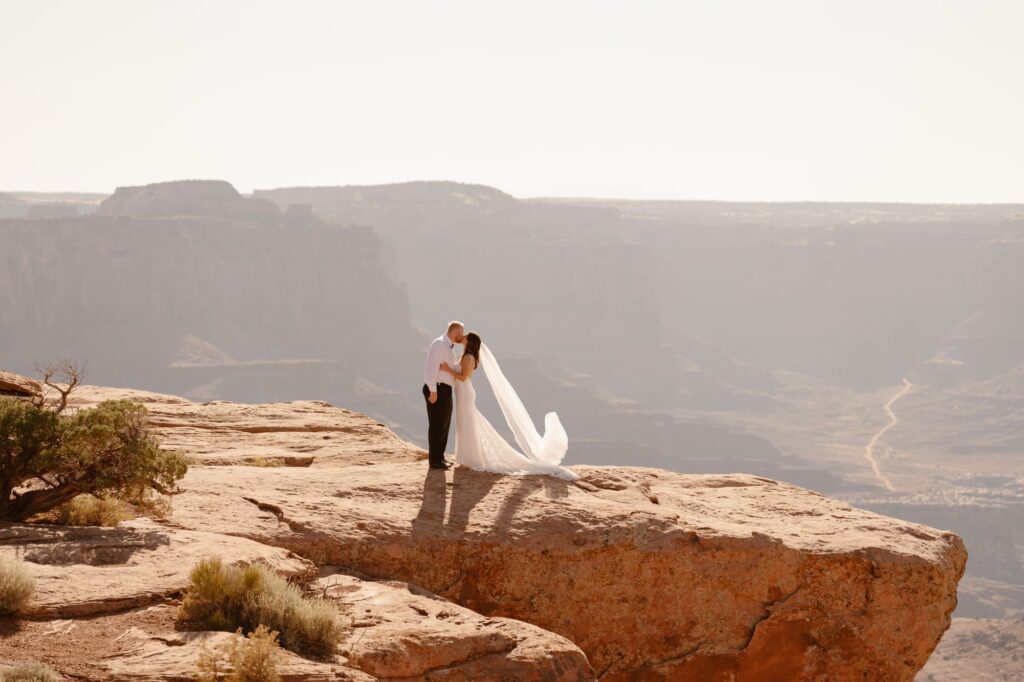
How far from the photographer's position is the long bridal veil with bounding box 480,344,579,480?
13.6 m

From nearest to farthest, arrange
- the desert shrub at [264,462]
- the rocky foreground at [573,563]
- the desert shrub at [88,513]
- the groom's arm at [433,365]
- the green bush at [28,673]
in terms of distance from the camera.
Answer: the green bush at [28,673] → the rocky foreground at [573,563] → the desert shrub at [88,513] → the groom's arm at [433,365] → the desert shrub at [264,462]

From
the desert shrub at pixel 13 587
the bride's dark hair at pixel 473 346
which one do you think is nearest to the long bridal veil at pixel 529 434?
the bride's dark hair at pixel 473 346

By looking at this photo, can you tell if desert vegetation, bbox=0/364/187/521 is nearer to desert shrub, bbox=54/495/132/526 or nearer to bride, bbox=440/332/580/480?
desert shrub, bbox=54/495/132/526

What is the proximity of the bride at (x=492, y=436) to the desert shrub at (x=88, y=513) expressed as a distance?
3873mm

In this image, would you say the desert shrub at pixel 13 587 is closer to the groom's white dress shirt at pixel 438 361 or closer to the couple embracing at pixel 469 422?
the couple embracing at pixel 469 422

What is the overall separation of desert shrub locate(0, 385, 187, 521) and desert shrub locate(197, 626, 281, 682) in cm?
304

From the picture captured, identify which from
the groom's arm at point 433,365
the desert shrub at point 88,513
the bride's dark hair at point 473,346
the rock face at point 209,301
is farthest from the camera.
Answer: the rock face at point 209,301

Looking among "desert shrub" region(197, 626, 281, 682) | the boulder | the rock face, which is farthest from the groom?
the rock face

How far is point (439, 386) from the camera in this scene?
1322 cm

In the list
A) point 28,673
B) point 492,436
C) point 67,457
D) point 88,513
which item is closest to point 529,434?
point 492,436

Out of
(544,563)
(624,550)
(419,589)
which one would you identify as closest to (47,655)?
(419,589)

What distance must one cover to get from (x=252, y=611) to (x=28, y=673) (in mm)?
1849

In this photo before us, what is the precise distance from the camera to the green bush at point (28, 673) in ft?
22.9

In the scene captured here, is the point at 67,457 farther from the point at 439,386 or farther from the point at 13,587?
the point at 439,386
